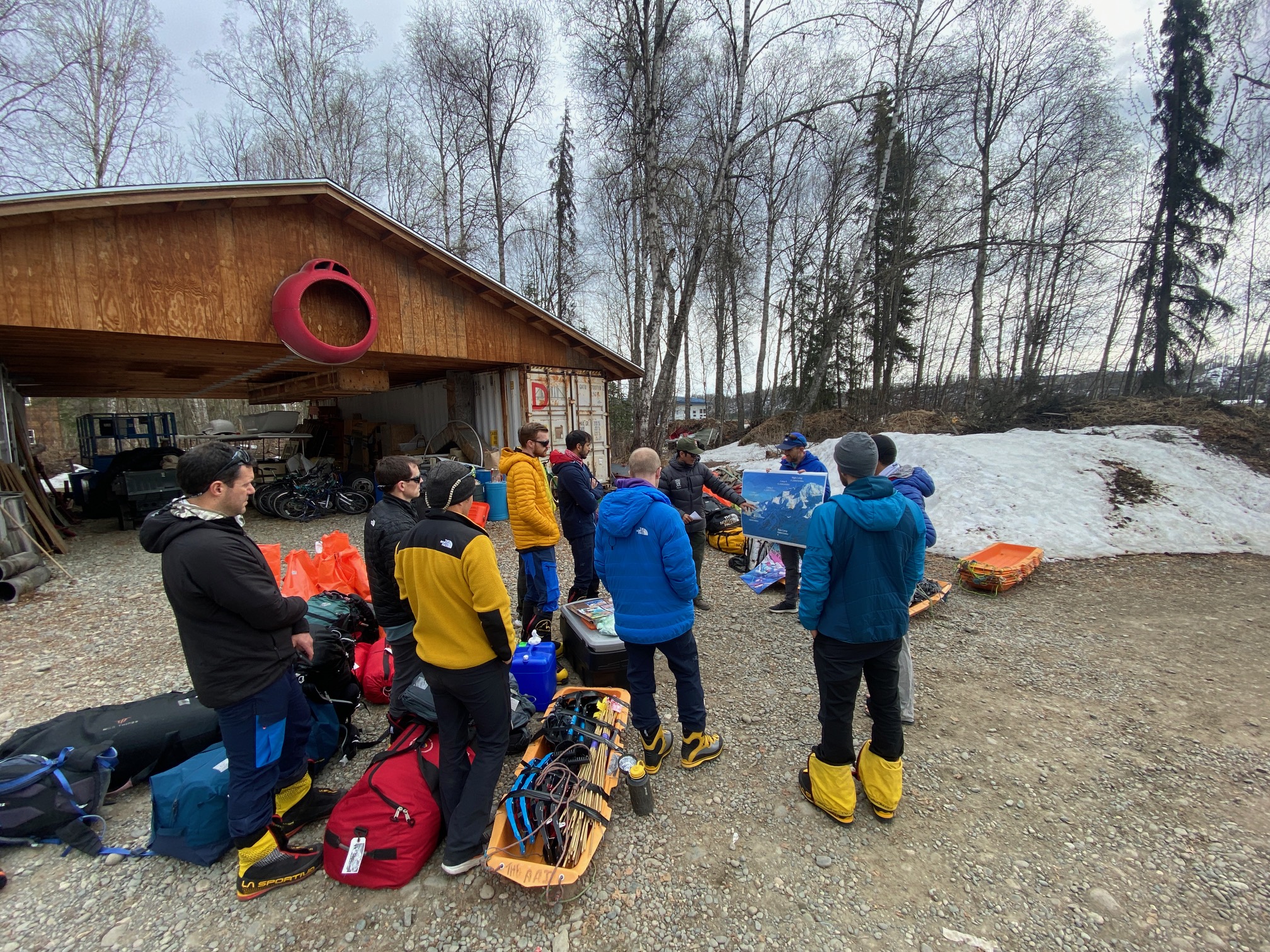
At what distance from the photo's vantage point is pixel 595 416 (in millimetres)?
12023

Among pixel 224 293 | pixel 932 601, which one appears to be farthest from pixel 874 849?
pixel 224 293

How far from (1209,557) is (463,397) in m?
14.0

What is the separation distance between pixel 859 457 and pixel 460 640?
2204mm

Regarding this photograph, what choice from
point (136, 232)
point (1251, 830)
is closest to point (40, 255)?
point (136, 232)

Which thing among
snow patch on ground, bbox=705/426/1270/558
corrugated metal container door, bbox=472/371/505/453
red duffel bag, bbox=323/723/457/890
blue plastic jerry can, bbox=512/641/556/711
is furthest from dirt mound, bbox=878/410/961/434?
red duffel bag, bbox=323/723/457/890

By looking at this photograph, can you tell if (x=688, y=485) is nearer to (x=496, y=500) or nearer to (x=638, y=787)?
(x=638, y=787)

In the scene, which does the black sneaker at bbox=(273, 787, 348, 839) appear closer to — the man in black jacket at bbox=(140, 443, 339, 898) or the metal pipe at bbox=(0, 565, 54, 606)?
the man in black jacket at bbox=(140, 443, 339, 898)

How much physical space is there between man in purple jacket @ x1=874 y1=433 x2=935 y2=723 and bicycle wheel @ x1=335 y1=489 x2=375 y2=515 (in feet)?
35.3

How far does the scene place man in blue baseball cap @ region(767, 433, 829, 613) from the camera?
5.57 m

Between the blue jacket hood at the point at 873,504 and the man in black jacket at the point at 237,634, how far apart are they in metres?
2.78

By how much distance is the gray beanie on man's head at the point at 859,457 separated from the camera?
2.63 metres

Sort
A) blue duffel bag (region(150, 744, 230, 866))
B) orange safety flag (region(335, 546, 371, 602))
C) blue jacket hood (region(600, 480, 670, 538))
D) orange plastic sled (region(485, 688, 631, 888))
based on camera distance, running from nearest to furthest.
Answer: orange plastic sled (region(485, 688, 631, 888)), blue duffel bag (region(150, 744, 230, 866)), blue jacket hood (region(600, 480, 670, 538)), orange safety flag (region(335, 546, 371, 602))

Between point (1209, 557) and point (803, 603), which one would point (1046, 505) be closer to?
point (1209, 557)

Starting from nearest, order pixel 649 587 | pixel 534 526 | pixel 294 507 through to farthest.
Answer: pixel 649 587 → pixel 534 526 → pixel 294 507
